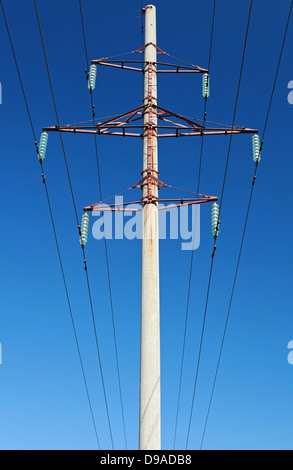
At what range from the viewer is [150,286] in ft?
58.1

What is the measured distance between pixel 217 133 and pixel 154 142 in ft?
8.51

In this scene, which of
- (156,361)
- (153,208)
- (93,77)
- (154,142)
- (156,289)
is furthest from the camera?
(93,77)

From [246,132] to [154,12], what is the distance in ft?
26.5

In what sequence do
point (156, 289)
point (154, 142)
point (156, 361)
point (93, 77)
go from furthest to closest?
point (93, 77)
point (154, 142)
point (156, 289)
point (156, 361)

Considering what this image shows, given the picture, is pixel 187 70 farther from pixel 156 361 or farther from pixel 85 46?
pixel 156 361

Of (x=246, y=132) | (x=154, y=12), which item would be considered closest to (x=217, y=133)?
(x=246, y=132)

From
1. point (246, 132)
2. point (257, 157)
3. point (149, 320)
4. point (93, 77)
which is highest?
point (93, 77)

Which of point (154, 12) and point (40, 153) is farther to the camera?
point (154, 12)

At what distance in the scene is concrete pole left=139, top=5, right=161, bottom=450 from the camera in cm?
1578

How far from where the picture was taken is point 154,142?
2053 centimetres

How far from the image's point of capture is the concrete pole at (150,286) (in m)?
15.8

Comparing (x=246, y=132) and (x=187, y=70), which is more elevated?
(x=187, y=70)
